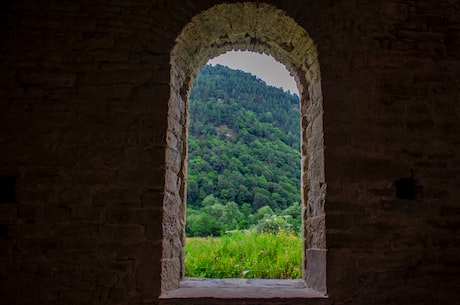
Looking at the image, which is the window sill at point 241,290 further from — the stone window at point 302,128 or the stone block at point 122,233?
the stone block at point 122,233

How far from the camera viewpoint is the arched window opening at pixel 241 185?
14.6ft

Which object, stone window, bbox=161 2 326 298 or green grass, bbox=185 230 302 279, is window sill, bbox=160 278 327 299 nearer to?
stone window, bbox=161 2 326 298

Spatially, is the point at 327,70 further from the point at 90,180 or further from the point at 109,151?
the point at 90,180

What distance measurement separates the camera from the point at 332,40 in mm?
2916

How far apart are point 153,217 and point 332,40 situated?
1.98 metres

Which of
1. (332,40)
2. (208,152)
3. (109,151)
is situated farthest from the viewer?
(208,152)

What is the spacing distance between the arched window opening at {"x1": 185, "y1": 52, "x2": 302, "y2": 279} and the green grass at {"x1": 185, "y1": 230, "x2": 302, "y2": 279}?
1 centimetres

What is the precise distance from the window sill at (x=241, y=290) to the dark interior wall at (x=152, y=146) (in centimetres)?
21

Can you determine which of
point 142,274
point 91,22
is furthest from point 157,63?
point 142,274

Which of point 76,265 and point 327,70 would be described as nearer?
point 76,265

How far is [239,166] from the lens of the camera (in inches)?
287

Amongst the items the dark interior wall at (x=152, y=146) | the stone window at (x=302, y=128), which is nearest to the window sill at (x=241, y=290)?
the stone window at (x=302, y=128)

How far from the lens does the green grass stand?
4.11 metres

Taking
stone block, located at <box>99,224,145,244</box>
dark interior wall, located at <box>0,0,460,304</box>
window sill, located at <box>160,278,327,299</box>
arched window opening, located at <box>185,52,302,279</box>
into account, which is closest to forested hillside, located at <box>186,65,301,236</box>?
arched window opening, located at <box>185,52,302,279</box>
